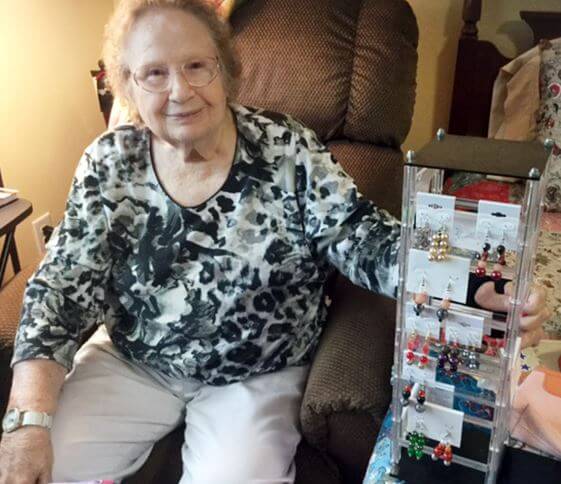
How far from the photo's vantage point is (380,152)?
158cm

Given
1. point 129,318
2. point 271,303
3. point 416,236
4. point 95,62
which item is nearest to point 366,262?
point 271,303

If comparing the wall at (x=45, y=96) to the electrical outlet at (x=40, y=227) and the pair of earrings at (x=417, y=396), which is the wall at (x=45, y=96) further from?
the pair of earrings at (x=417, y=396)

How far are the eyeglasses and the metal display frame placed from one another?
1.63 feet

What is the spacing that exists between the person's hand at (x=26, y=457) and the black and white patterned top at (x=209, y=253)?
15 centimetres

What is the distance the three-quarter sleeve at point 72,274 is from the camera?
117 cm

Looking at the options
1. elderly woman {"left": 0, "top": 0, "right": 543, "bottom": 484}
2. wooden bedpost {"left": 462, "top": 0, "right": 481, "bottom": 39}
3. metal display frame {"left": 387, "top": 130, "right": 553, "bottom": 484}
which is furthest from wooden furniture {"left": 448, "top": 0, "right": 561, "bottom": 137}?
metal display frame {"left": 387, "top": 130, "right": 553, "bottom": 484}

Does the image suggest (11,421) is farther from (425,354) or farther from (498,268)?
(498,268)

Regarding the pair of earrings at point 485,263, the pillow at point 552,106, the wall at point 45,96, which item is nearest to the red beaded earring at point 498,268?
the pair of earrings at point 485,263

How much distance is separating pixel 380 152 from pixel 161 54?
680 millimetres

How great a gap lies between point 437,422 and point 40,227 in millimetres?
1871

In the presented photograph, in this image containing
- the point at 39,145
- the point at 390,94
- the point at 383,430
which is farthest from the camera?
the point at 39,145

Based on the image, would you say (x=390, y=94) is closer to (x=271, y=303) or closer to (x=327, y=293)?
(x=327, y=293)

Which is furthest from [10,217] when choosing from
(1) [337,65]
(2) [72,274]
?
(1) [337,65]

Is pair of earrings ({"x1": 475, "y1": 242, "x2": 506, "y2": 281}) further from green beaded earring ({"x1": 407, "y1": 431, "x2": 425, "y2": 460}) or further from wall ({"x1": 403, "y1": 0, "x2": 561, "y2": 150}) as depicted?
wall ({"x1": 403, "y1": 0, "x2": 561, "y2": 150})
